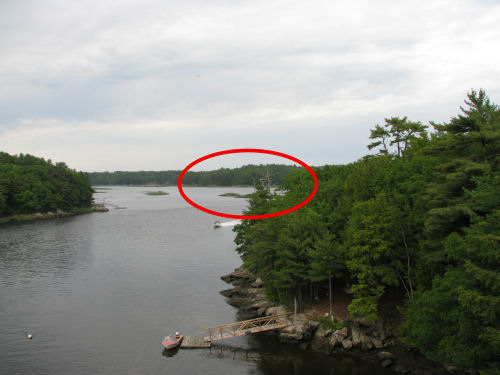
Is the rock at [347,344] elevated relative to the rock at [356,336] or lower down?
lower down

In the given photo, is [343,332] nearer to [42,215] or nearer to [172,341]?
[172,341]

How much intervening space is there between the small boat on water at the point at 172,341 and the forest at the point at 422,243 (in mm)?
6942

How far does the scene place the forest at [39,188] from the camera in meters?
86.6

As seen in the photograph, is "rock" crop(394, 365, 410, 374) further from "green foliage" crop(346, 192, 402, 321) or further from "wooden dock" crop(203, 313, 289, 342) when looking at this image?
"wooden dock" crop(203, 313, 289, 342)

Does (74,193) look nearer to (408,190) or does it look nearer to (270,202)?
(270,202)

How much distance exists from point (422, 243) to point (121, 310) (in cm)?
2107

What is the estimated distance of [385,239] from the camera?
24.1 meters

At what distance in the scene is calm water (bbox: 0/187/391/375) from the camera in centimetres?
2289

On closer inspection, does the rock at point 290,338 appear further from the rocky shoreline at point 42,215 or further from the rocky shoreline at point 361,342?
the rocky shoreline at point 42,215

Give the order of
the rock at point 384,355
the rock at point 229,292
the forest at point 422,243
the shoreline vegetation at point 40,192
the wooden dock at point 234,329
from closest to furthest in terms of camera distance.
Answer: the forest at point 422,243 → the rock at point 384,355 → the wooden dock at point 234,329 → the rock at point 229,292 → the shoreline vegetation at point 40,192

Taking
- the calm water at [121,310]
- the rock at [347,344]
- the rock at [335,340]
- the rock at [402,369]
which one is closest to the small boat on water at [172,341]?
the calm water at [121,310]

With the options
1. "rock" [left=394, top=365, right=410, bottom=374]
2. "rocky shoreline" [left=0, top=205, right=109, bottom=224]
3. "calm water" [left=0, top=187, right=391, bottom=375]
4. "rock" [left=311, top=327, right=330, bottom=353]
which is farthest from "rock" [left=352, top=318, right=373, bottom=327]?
"rocky shoreline" [left=0, top=205, right=109, bottom=224]

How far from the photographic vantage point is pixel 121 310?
3106cm

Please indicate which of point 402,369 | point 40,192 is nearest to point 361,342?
point 402,369
